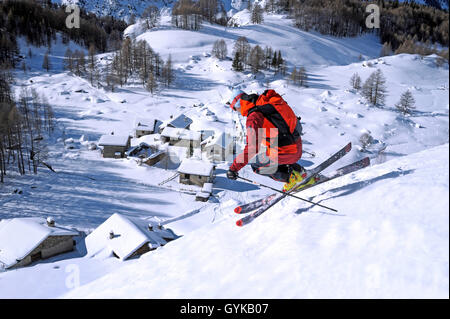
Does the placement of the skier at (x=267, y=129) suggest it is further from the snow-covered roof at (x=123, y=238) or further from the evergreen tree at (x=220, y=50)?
the evergreen tree at (x=220, y=50)

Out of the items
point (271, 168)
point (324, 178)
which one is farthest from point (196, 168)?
point (271, 168)

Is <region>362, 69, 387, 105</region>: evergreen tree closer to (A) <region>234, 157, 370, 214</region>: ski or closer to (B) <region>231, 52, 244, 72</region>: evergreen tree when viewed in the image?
(B) <region>231, 52, 244, 72</region>: evergreen tree

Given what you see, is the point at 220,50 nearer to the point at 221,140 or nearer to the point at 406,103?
the point at 221,140

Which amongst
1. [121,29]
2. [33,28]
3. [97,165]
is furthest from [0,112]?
[121,29]

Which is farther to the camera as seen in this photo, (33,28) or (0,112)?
(33,28)

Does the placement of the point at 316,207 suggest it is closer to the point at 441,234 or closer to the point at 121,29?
the point at 441,234

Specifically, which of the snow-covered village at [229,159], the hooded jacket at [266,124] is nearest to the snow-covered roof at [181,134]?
the snow-covered village at [229,159]

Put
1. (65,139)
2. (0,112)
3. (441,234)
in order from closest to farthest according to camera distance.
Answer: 1. (441,234)
2. (0,112)
3. (65,139)
